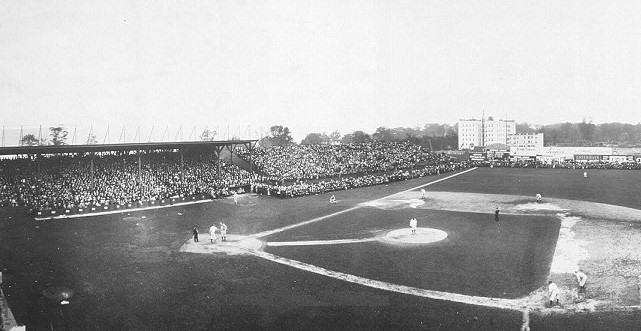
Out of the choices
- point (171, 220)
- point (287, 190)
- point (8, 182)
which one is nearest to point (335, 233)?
point (171, 220)

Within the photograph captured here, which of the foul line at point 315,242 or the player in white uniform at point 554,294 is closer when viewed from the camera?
the player in white uniform at point 554,294

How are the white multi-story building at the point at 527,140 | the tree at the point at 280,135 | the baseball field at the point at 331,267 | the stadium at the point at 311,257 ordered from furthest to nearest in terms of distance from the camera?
the white multi-story building at the point at 527,140 → the tree at the point at 280,135 → the stadium at the point at 311,257 → the baseball field at the point at 331,267

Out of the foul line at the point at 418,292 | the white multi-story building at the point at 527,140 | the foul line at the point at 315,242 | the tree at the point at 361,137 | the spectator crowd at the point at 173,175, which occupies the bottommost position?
the foul line at the point at 418,292

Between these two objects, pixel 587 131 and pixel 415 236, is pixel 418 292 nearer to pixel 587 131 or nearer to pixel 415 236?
pixel 415 236

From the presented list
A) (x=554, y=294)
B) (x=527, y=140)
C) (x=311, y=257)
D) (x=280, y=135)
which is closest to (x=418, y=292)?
(x=554, y=294)

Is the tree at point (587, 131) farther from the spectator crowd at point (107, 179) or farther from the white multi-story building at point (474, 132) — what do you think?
the spectator crowd at point (107, 179)

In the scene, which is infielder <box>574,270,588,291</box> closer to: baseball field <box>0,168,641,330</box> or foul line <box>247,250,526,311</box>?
baseball field <box>0,168,641,330</box>

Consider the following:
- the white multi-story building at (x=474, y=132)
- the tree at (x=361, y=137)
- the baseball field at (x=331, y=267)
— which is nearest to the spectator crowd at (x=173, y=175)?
the baseball field at (x=331, y=267)

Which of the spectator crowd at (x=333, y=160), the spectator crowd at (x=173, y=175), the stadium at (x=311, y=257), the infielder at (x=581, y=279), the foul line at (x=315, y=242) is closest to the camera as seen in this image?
the stadium at (x=311, y=257)
